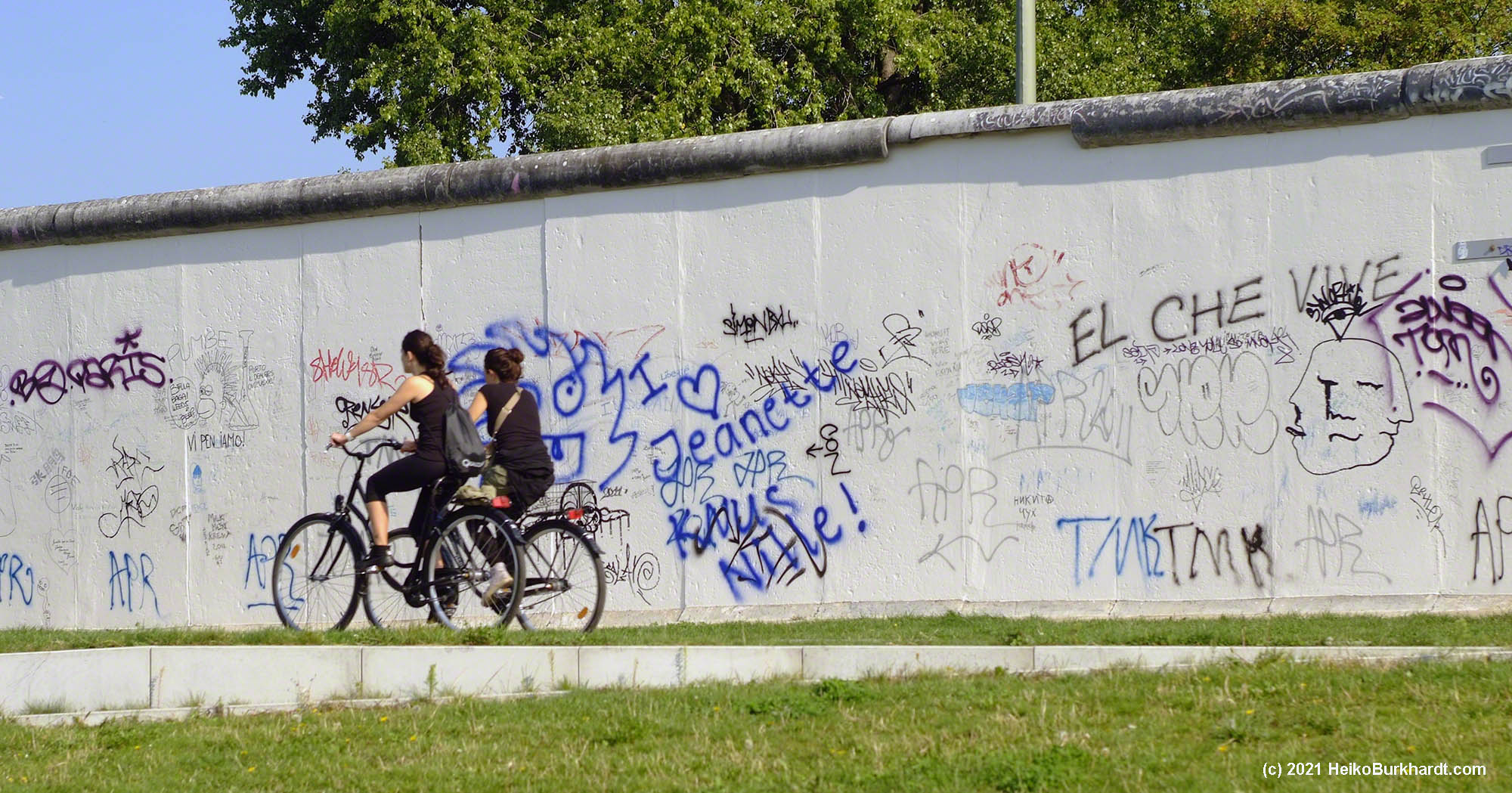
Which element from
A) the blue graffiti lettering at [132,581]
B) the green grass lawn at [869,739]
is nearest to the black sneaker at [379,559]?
the green grass lawn at [869,739]

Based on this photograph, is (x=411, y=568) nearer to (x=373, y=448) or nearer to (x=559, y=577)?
(x=559, y=577)

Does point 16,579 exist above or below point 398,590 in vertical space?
below

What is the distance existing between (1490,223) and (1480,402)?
0.95 m

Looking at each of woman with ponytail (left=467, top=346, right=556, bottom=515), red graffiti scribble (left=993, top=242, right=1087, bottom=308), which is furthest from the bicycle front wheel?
red graffiti scribble (left=993, top=242, right=1087, bottom=308)

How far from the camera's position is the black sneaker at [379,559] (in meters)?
8.88

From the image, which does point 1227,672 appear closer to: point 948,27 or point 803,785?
point 803,785

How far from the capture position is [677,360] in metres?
10.3

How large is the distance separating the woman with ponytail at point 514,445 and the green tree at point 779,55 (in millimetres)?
11777

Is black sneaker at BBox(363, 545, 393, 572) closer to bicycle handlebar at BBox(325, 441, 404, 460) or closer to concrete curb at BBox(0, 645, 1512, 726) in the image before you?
bicycle handlebar at BBox(325, 441, 404, 460)

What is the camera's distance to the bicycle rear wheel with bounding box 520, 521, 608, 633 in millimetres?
8461

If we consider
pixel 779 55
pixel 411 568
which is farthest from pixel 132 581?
pixel 779 55

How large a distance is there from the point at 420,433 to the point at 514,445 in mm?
531

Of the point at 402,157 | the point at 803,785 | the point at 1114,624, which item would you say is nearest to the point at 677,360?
the point at 1114,624

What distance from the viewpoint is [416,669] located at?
23.2ft
